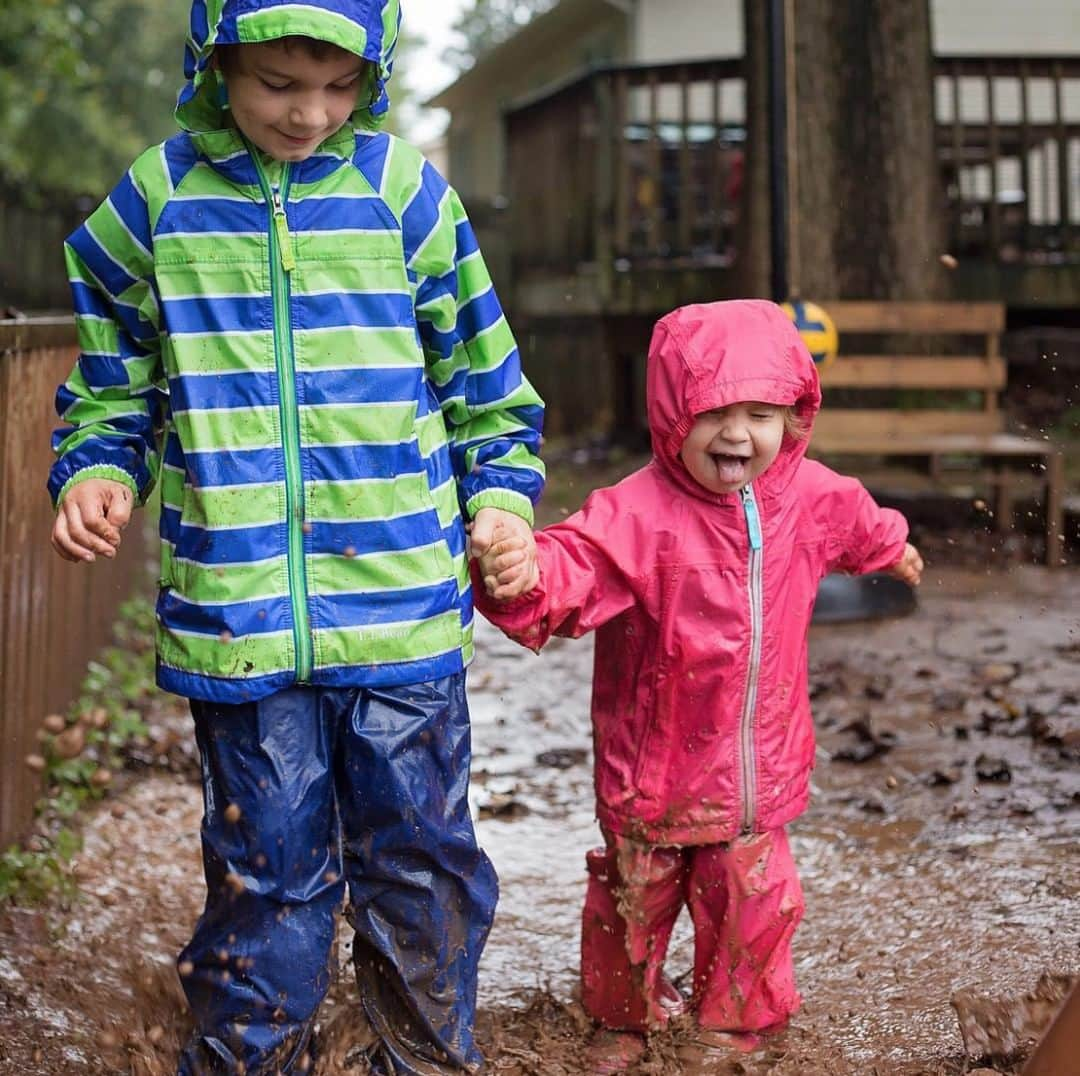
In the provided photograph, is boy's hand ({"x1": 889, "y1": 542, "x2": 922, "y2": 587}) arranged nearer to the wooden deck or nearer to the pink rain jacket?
the pink rain jacket

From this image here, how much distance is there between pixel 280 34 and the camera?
2646 millimetres

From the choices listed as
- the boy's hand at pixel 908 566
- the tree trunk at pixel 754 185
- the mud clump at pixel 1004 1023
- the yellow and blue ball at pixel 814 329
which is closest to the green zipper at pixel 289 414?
the boy's hand at pixel 908 566

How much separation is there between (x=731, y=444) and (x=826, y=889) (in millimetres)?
1603

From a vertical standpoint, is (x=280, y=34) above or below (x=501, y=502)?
above

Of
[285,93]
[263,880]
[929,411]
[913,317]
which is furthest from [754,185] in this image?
[263,880]

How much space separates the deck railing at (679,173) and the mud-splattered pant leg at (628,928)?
7.85 metres

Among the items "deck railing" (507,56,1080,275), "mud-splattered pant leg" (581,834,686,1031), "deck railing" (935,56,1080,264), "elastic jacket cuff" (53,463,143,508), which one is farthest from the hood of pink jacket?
"deck railing" (935,56,1080,264)

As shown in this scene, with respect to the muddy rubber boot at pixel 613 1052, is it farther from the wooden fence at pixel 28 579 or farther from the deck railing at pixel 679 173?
the deck railing at pixel 679 173

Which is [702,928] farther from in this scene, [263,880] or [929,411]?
[929,411]

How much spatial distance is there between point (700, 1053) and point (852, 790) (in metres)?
1.91

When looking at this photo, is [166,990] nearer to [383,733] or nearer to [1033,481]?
[383,733]

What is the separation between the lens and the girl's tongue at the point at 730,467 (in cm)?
Answer: 321

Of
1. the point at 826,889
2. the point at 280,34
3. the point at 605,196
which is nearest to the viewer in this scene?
the point at 280,34

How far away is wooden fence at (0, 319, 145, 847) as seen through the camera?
14.3 feet
